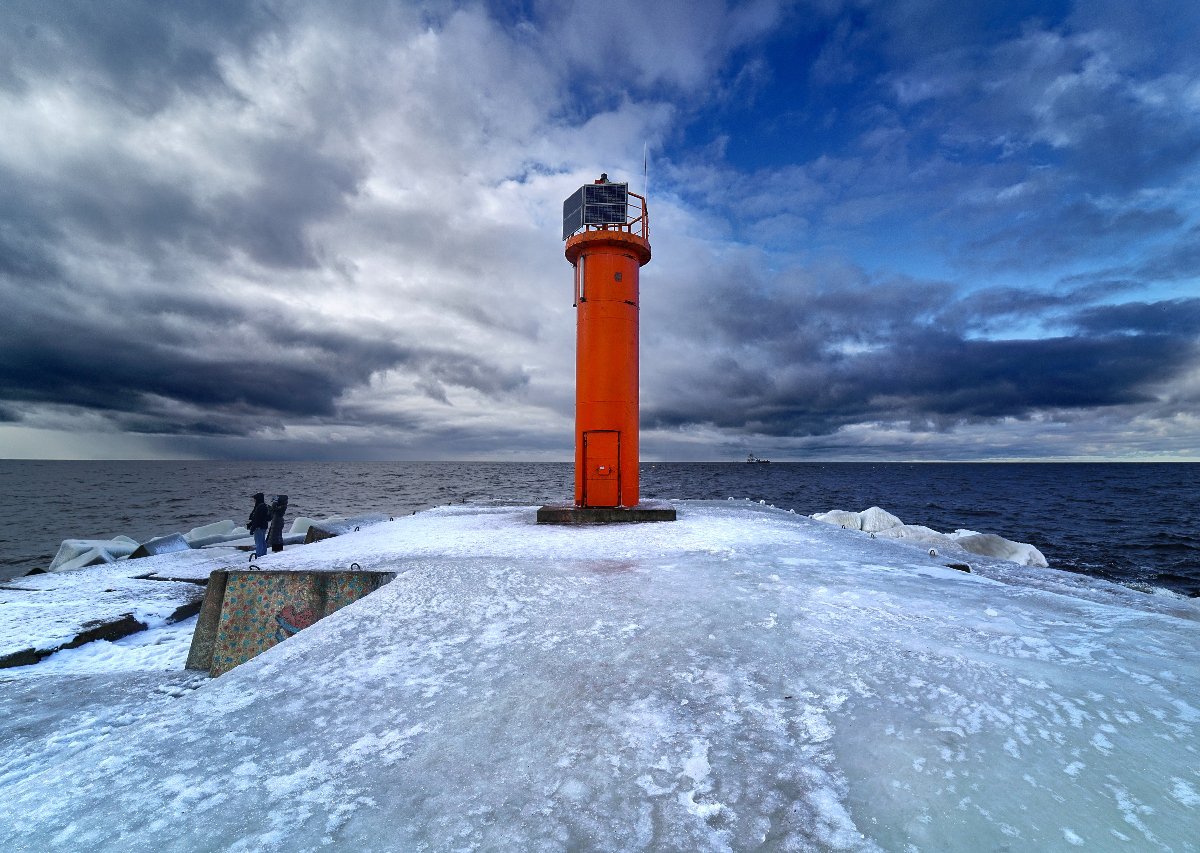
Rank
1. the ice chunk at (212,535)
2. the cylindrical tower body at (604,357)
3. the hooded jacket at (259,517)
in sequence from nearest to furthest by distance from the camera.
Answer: the hooded jacket at (259,517) < the cylindrical tower body at (604,357) < the ice chunk at (212,535)

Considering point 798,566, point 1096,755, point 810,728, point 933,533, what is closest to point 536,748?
point 810,728

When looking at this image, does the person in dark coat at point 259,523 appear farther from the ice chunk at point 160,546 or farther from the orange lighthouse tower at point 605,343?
the orange lighthouse tower at point 605,343

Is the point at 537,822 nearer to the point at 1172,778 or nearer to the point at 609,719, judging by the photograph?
the point at 609,719

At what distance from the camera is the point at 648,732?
2.99m

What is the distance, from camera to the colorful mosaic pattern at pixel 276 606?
6.23 meters

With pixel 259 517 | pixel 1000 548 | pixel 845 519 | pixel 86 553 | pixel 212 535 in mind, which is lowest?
pixel 212 535

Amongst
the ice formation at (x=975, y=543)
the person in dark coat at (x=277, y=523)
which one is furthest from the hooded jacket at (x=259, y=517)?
the ice formation at (x=975, y=543)

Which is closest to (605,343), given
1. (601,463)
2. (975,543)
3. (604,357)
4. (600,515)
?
(604,357)

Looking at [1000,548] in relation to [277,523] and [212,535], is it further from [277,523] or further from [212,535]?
[212,535]

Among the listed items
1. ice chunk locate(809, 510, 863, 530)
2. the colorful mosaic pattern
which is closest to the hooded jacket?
the colorful mosaic pattern

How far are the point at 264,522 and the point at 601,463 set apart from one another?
23.6ft

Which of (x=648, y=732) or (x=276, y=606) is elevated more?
(x=648, y=732)

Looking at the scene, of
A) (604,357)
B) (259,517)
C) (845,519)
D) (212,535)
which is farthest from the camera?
(845,519)

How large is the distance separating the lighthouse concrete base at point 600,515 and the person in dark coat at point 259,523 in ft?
19.0
